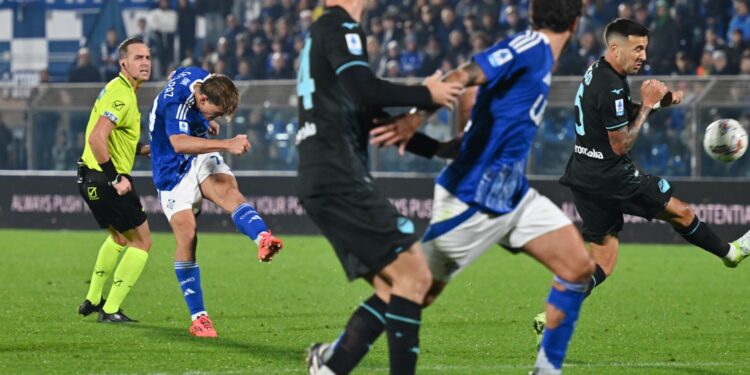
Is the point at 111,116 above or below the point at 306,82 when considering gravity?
below

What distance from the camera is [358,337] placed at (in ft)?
19.5

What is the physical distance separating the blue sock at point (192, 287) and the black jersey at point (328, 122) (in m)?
3.50

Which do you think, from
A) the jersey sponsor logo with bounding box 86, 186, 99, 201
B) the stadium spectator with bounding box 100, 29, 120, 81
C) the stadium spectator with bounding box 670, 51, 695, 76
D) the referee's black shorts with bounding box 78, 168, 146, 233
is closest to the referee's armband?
the referee's black shorts with bounding box 78, 168, 146, 233

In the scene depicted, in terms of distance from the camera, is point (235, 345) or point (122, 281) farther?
point (122, 281)

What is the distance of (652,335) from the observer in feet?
30.8

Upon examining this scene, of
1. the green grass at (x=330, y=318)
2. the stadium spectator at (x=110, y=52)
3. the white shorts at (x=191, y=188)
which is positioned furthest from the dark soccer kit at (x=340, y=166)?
the stadium spectator at (x=110, y=52)

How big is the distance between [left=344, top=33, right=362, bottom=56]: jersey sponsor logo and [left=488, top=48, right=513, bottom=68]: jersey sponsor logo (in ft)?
2.18

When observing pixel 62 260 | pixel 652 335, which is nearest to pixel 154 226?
pixel 62 260

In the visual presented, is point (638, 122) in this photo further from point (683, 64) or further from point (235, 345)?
point (683, 64)

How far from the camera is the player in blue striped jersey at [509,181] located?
6.16 meters

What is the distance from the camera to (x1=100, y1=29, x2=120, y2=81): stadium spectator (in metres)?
24.4

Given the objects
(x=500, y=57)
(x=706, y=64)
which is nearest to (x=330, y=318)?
(x=500, y=57)

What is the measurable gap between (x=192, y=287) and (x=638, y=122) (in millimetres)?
3298

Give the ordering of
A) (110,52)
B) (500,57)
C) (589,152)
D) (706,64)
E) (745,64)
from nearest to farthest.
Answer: (500,57) → (589,152) → (745,64) → (706,64) → (110,52)
